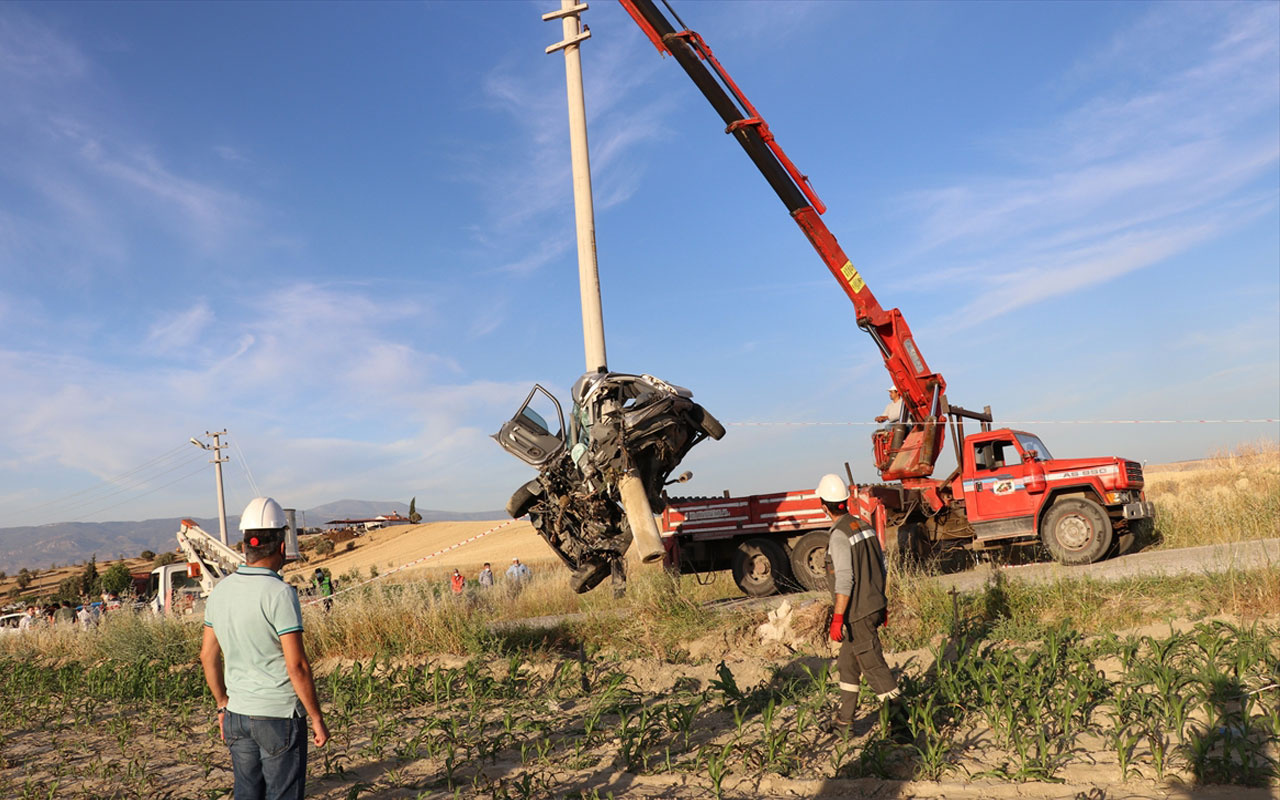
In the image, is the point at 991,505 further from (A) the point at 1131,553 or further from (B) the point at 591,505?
(B) the point at 591,505

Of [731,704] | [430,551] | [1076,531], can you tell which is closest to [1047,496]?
[1076,531]

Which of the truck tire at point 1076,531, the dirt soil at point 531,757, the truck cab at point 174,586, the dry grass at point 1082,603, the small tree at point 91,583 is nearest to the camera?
the dirt soil at point 531,757

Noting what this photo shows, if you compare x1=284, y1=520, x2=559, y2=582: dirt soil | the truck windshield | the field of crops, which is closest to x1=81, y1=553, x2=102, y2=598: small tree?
x1=284, y1=520, x2=559, y2=582: dirt soil

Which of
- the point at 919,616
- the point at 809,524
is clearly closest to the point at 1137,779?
the point at 919,616

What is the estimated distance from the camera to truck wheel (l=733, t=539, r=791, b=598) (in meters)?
13.6

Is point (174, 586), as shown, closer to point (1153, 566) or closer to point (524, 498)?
point (524, 498)

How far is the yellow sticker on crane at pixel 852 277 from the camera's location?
49.5ft

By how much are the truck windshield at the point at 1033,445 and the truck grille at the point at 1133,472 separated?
48.7 inches

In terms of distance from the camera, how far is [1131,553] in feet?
44.7

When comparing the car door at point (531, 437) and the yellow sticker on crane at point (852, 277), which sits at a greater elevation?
the yellow sticker on crane at point (852, 277)

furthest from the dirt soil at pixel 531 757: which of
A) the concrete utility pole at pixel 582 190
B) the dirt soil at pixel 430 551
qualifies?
the dirt soil at pixel 430 551

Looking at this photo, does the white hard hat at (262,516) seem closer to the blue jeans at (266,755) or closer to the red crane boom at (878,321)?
the blue jeans at (266,755)

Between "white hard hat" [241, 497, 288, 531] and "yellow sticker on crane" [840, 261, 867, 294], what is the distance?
1231 cm

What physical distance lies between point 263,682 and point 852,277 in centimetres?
1293
